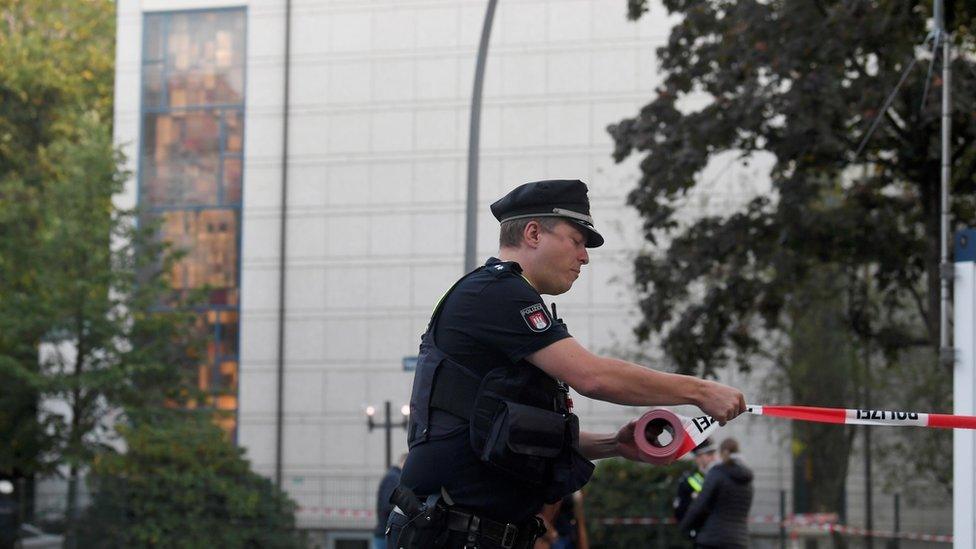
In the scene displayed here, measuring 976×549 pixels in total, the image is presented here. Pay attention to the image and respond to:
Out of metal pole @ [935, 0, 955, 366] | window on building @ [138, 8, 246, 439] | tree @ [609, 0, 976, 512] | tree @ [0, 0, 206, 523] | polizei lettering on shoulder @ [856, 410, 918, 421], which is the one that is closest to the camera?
polizei lettering on shoulder @ [856, 410, 918, 421]

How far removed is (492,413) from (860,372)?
74.1 feet

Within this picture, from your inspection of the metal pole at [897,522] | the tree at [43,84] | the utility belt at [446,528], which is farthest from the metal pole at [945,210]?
the tree at [43,84]

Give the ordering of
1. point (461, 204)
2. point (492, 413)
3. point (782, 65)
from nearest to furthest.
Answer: point (492, 413) < point (782, 65) < point (461, 204)

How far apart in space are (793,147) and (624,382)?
42.9ft

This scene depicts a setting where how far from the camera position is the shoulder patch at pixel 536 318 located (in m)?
3.77

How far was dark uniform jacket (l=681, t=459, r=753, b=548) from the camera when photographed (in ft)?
39.8

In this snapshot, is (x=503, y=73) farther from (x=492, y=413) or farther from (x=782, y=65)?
(x=492, y=413)

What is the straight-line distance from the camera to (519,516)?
392 centimetres

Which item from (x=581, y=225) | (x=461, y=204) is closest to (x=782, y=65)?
(x=581, y=225)

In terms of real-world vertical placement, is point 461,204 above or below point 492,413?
above

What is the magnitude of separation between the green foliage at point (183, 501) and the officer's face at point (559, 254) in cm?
1883

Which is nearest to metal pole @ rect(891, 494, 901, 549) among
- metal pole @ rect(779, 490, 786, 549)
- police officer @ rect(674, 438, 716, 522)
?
metal pole @ rect(779, 490, 786, 549)

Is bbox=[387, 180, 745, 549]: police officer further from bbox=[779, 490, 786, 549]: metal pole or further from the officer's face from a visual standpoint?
bbox=[779, 490, 786, 549]: metal pole

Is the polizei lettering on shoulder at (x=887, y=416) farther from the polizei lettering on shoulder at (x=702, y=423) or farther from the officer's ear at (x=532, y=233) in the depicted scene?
the officer's ear at (x=532, y=233)
